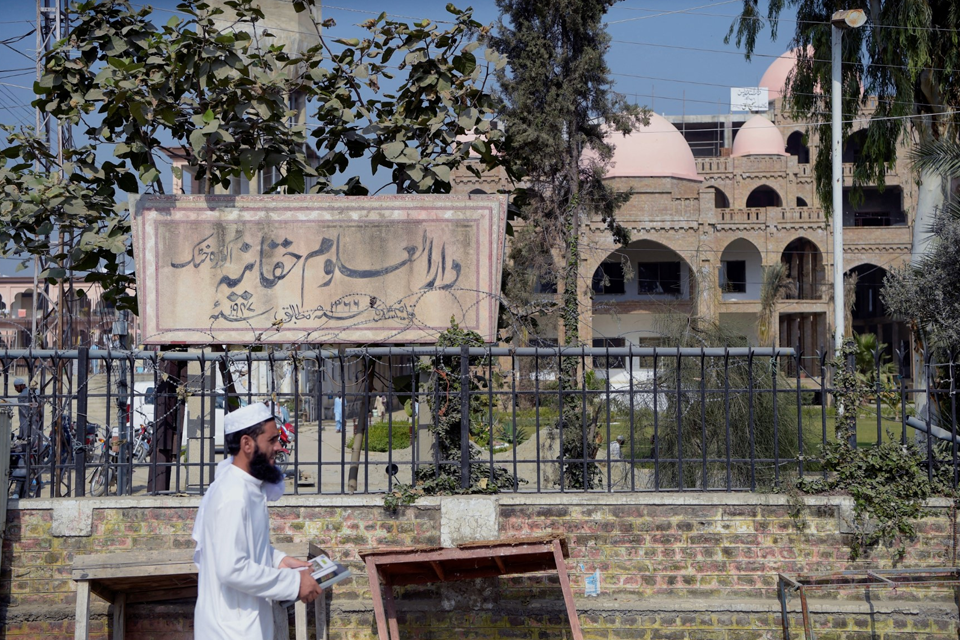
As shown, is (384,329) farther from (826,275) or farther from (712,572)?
(826,275)

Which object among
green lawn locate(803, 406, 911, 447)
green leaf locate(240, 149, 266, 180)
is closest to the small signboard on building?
green lawn locate(803, 406, 911, 447)

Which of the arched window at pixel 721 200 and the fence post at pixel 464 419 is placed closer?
the fence post at pixel 464 419

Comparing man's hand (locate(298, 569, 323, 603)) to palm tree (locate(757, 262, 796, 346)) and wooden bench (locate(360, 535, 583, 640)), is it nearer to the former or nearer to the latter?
wooden bench (locate(360, 535, 583, 640))

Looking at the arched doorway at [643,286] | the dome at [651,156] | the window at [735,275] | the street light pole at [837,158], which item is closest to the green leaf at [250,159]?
the street light pole at [837,158]

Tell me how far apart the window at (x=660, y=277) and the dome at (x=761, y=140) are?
21.1 ft

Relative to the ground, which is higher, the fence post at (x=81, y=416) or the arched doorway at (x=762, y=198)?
the arched doorway at (x=762, y=198)

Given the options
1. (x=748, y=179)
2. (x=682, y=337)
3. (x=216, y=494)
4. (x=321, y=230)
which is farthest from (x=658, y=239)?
(x=216, y=494)

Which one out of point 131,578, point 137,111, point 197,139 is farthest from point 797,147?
point 131,578

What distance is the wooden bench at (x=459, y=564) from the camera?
19.9 feet

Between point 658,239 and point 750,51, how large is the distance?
18590mm

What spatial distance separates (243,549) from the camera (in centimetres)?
351

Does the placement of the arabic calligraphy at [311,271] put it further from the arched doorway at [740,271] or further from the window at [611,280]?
the arched doorway at [740,271]

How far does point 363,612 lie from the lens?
6.66m

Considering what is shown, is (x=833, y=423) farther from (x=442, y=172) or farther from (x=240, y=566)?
(x=240, y=566)
